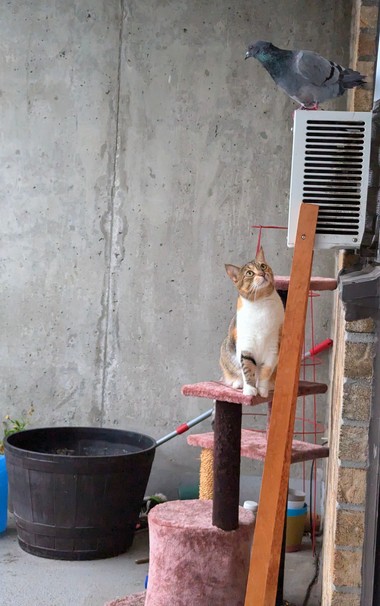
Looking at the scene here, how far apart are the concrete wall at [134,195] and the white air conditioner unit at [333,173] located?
2109 millimetres

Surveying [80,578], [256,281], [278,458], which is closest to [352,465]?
[278,458]

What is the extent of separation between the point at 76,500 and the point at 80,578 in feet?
Result: 1.10

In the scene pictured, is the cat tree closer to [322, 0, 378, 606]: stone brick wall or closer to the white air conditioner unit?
[322, 0, 378, 606]: stone brick wall

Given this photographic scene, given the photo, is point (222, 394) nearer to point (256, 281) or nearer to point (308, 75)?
point (256, 281)

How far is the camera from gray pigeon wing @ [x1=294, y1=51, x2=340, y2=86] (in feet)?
7.50

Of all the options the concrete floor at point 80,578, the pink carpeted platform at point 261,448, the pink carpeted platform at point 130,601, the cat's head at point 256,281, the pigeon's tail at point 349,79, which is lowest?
the concrete floor at point 80,578

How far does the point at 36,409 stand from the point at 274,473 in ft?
8.93

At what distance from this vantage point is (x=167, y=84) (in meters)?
4.22

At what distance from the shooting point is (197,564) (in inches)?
109

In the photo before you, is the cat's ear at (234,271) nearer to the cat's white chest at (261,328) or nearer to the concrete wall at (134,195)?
the cat's white chest at (261,328)

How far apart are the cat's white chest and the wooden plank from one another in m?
0.73

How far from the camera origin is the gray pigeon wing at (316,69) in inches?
90.0

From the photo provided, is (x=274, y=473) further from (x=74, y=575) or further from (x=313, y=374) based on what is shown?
(x=313, y=374)

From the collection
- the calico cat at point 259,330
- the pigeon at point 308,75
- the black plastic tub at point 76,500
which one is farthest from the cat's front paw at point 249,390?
the black plastic tub at point 76,500
